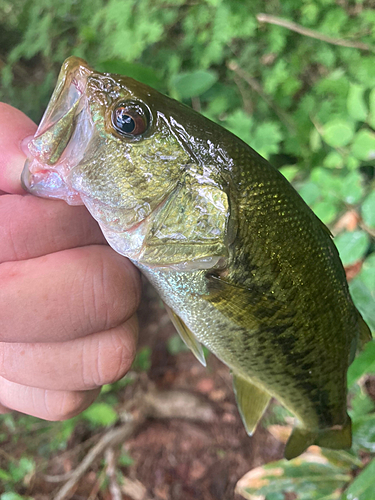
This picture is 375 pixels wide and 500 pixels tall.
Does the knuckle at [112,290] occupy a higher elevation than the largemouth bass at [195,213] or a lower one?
lower

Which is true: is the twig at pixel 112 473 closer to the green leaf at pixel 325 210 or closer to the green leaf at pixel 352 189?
the green leaf at pixel 325 210

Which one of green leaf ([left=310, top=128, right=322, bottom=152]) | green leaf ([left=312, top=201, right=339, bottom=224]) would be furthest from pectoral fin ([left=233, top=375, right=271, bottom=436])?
green leaf ([left=310, top=128, right=322, bottom=152])

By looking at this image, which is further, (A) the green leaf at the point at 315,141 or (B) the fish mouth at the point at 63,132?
(A) the green leaf at the point at 315,141

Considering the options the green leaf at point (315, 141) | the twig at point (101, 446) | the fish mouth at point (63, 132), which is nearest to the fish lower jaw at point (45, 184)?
the fish mouth at point (63, 132)

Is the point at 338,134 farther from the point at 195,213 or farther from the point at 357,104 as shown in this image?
the point at 195,213

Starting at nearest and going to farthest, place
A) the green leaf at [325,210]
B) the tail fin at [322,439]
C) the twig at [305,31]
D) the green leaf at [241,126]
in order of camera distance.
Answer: the tail fin at [322,439] → the green leaf at [325,210] → the green leaf at [241,126] → the twig at [305,31]

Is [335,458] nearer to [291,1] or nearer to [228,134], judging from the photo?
[228,134]
